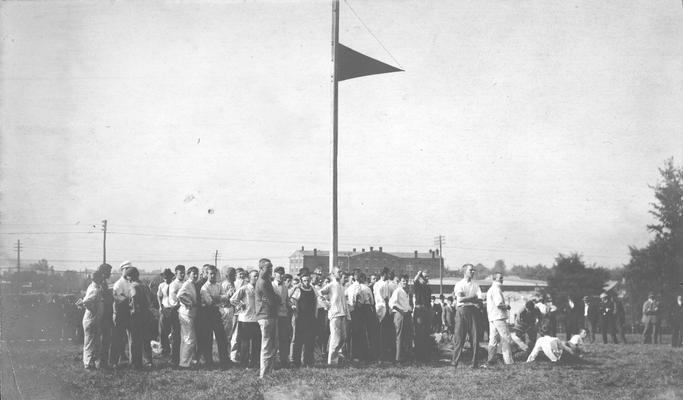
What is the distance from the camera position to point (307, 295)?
12625 millimetres

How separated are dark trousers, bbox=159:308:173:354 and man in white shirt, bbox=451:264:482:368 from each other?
6.43 meters

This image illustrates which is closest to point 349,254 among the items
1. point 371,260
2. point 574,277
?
point 371,260

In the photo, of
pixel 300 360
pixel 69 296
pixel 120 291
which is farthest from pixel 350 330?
pixel 69 296

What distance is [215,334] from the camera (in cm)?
1195

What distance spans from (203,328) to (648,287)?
26273mm

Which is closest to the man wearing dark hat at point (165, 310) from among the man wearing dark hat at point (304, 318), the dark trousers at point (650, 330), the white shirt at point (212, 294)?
the white shirt at point (212, 294)

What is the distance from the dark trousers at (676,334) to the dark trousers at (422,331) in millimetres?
9704

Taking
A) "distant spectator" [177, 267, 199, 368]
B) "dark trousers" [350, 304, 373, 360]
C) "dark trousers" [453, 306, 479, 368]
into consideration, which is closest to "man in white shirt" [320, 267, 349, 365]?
"dark trousers" [350, 304, 373, 360]

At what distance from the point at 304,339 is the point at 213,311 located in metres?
2.09

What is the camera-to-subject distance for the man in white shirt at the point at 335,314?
12.3 m

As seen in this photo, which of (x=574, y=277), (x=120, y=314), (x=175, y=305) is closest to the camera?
(x=120, y=314)

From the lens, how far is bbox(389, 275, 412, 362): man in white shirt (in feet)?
42.9

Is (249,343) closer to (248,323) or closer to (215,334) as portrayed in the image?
(248,323)

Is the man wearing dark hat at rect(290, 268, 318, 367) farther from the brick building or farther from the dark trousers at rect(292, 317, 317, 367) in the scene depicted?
the brick building
